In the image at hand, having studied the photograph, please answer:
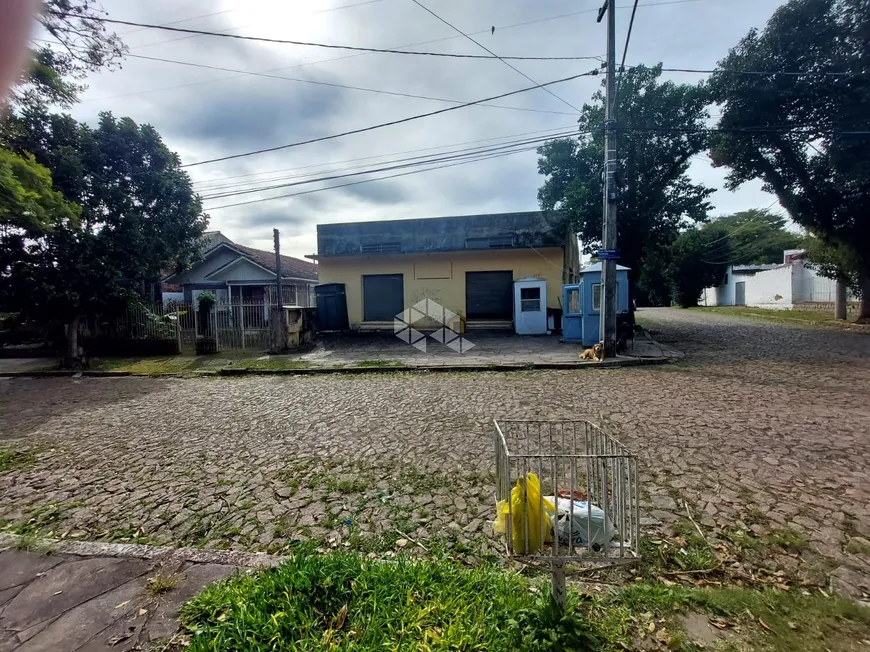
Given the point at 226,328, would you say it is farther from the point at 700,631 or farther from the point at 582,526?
the point at 700,631

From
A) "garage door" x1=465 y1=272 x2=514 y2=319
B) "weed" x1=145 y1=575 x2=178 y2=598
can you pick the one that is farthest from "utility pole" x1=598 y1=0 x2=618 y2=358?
"weed" x1=145 y1=575 x2=178 y2=598

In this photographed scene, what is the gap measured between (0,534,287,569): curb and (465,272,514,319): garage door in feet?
47.5

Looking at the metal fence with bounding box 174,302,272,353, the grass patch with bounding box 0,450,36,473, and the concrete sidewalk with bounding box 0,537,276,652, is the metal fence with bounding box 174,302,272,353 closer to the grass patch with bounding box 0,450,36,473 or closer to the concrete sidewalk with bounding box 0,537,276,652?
the grass patch with bounding box 0,450,36,473

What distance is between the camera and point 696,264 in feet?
126

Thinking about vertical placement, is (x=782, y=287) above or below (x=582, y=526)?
above

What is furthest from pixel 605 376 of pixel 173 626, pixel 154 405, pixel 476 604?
pixel 154 405

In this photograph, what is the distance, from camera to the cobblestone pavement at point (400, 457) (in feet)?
9.45

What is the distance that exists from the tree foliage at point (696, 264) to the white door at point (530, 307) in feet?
99.1

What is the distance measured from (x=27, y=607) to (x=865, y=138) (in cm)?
2073

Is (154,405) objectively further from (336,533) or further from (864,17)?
(864,17)

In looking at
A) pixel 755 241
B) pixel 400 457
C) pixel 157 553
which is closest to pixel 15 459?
pixel 157 553

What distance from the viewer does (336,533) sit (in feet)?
9.25

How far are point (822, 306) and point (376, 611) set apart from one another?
29.8m

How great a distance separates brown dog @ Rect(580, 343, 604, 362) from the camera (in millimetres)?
9750
